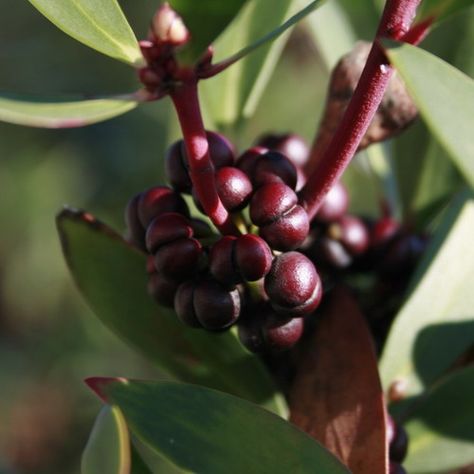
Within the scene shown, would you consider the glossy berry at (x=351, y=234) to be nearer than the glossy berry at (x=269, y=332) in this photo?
No

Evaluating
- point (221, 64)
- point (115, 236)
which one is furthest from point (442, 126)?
point (115, 236)

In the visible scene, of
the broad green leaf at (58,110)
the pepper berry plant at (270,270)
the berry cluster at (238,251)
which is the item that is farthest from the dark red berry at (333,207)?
the broad green leaf at (58,110)

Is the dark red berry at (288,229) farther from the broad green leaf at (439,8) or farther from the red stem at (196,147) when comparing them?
the broad green leaf at (439,8)

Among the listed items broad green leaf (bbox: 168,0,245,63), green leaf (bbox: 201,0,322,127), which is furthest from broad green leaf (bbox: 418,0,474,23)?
green leaf (bbox: 201,0,322,127)

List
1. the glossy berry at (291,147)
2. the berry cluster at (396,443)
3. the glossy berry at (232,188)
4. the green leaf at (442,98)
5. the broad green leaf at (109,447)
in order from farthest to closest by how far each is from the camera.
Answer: the glossy berry at (291,147), the berry cluster at (396,443), the glossy berry at (232,188), the broad green leaf at (109,447), the green leaf at (442,98)

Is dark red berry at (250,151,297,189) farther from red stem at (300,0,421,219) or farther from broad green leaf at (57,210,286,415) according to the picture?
broad green leaf at (57,210,286,415)

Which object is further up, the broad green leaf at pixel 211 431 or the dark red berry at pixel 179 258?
the dark red berry at pixel 179 258

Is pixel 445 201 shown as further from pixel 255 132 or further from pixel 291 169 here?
pixel 255 132
